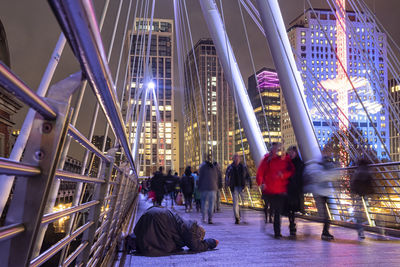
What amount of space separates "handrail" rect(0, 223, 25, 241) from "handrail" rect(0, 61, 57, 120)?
1.13 feet

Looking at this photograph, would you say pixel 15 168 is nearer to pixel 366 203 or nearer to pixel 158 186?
pixel 366 203

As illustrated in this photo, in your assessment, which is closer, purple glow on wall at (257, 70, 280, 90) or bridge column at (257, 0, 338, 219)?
bridge column at (257, 0, 338, 219)

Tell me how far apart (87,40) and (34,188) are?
Answer: 568mm

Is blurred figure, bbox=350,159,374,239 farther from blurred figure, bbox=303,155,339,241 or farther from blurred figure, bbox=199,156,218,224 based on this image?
blurred figure, bbox=199,156,218,224

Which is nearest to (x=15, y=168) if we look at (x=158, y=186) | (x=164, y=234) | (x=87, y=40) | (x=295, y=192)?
(x=87, y=40)

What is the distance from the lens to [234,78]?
1827 centimetres

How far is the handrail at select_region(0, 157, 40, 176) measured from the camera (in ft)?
3.92

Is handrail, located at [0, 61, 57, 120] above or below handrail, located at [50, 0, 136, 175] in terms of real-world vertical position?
below

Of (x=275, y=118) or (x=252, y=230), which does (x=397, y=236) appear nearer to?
(x=252, y=230)

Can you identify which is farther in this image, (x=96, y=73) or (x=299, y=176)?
(x=299, y=176)

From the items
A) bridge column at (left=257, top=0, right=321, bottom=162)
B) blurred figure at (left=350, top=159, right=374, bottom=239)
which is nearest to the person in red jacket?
blurred figure at (left=350, top=159, right=374, bottom=239)

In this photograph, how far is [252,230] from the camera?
1085 cm

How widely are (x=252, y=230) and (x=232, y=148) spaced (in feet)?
539

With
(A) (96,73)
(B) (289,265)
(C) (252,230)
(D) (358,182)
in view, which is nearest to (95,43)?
(A) (96,73)
